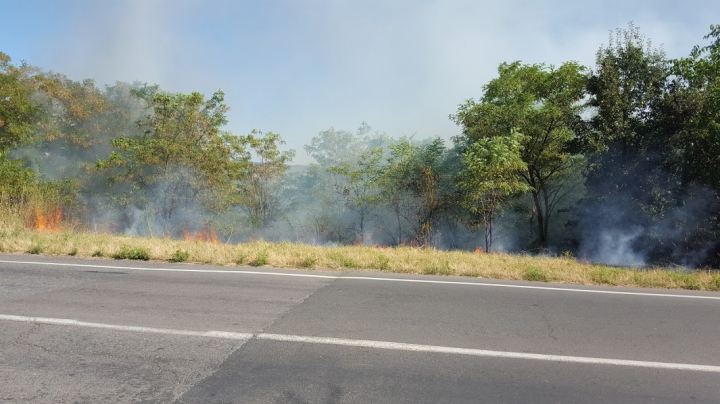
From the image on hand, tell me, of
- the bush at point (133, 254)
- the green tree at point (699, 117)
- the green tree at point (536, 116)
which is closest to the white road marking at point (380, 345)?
the bush at point (133, 254)

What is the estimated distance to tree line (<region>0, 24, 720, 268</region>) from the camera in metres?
16.0

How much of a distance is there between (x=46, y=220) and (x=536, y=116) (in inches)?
725

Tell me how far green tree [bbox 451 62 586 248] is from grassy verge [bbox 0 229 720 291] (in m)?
9.51

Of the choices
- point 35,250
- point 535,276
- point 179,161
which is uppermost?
point 179,161

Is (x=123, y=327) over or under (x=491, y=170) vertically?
under

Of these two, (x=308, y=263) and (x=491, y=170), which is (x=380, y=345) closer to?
(x=308, y=263)

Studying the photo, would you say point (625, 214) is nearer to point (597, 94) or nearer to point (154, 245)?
point (597, 94)

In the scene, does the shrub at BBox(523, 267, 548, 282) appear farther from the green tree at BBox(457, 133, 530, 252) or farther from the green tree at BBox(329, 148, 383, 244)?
the green tree at BBox(329, 148, 383, 244)

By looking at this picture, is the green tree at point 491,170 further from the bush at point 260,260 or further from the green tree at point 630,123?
the bush at point 260,260

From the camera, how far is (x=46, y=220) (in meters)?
16.8

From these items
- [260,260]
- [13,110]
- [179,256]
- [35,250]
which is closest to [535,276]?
[260,260]

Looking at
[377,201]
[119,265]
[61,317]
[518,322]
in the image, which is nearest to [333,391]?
[518,322]

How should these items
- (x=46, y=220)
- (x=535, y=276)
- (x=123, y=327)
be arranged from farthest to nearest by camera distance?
1. (x=46, y=220)
2. (x=535, y=276)
3. (x=123, y=327)

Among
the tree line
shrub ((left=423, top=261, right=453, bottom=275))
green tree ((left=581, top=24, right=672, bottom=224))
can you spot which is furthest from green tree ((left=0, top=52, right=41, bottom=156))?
green tree ((left=581, top=24, right=672, bottom=224))
